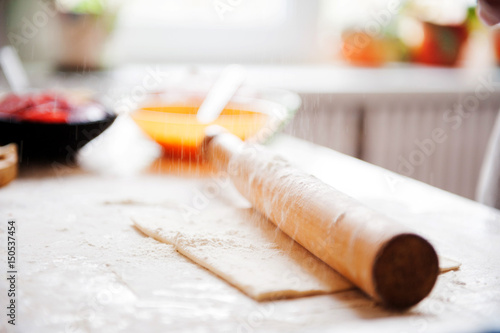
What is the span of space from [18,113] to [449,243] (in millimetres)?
770

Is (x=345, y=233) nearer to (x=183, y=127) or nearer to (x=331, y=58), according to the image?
(x=183, y=127)

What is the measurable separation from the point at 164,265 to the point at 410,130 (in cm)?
159

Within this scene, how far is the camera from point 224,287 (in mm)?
582

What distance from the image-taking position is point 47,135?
3.38 ft

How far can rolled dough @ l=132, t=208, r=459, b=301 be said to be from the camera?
1.89 feet

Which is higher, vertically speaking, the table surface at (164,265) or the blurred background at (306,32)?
the blurred background at (306,32)

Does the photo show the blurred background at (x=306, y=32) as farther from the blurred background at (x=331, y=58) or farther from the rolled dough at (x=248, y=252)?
the rolled dough at (x=248, y=252)

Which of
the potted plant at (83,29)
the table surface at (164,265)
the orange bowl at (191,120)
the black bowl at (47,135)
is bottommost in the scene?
the table surface at (164,265)

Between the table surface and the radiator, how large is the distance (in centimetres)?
87

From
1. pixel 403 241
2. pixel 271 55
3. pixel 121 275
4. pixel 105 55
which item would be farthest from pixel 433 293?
pixel 271 55

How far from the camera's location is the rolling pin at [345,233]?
0.53 meters

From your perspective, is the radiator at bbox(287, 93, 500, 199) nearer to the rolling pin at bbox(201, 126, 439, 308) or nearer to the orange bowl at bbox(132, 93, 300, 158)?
the orange bowl at bbox(132, 93, 300, 158)

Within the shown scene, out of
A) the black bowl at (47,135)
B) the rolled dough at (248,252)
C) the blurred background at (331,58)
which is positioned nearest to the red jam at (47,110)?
the black bowl at (47,135)

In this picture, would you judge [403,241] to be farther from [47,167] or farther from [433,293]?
[47,167]
